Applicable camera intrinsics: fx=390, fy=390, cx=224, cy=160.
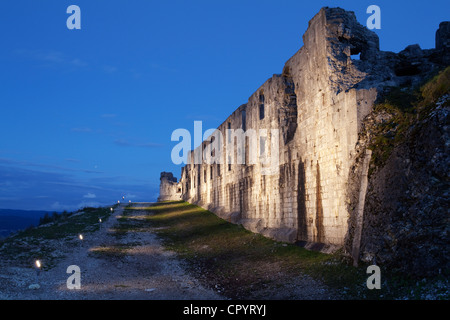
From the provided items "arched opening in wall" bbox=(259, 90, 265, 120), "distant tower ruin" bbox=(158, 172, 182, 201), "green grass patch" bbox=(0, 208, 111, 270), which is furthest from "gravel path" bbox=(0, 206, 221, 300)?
"distant tower ruin" bbox=(158, 172, 182, 201)

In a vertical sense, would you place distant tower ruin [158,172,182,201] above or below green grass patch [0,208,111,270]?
above

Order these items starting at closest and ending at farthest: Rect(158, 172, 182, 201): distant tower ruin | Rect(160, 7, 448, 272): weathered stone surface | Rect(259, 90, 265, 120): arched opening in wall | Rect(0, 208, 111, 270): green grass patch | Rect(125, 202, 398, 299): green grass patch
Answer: Rect(125, 202, 398, 299): green grass patch
Rect(160, 7, 448, 272): weathered stone surface
Rect(0, 208, 111, 270): green grass patch
Rect(259, 90, 265, 120): arched opening in wall
Rect(158, 172, 182, 201): distant tower ruin

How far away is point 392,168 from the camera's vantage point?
7.85 m

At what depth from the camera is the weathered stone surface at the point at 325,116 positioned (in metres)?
10.1

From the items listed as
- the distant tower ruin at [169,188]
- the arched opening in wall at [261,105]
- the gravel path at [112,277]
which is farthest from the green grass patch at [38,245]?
the distant tower ruin at [169,188]

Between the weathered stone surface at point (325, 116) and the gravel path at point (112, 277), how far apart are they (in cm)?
394

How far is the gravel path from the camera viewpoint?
799cm

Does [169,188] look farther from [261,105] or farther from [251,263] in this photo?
[251,263]

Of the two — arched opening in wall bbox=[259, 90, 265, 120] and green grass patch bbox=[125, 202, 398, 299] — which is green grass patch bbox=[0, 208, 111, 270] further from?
arched opening in wall bbox=[259, 90, 265, 120]

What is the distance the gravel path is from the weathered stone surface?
3941 millimetres

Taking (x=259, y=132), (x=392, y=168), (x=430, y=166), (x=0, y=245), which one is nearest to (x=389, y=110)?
(x=392, y=168)

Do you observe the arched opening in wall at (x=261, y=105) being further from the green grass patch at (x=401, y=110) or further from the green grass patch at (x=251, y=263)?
the green grass patch at (x=401, y=110)

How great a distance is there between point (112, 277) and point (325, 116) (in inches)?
288
